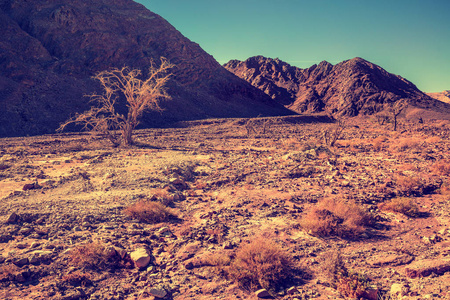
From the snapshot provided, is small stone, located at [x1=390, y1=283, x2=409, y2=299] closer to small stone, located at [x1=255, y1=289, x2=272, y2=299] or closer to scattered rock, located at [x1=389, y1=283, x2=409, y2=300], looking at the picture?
scattered rock, located at [x1=389, y1=283, x2=409, y2=300]

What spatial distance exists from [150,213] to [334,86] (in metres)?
79.5

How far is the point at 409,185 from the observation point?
9039 millimetres

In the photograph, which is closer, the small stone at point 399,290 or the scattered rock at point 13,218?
the small stone at point 399,290

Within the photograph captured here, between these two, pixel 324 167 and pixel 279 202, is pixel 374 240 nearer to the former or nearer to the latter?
pixel 279 202

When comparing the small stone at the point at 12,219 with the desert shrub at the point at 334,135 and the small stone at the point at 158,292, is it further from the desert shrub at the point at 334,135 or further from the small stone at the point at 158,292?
the desert shrub at the point at 334,135

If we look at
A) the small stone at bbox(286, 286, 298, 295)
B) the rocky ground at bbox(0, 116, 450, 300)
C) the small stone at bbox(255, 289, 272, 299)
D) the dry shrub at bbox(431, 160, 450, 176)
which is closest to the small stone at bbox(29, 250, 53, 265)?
the rocky ground at bbox(0, 116, 450, 300)

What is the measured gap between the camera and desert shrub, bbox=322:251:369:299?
4176 mm

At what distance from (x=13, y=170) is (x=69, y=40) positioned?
138ft

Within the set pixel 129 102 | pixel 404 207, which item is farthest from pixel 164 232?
pixel 129 102

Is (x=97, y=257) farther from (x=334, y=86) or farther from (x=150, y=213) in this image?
(x=334, y=86)

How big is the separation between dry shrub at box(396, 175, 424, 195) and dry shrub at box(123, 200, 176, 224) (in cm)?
730

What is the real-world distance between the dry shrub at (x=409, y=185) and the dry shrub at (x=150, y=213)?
7295 mm

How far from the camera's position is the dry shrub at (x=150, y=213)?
22.7 ft

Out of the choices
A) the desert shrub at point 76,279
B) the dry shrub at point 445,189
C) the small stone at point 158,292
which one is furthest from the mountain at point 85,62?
the dry shrub at point 445,189
